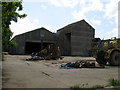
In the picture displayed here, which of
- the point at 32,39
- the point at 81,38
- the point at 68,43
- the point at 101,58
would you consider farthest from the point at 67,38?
the point at 101,58

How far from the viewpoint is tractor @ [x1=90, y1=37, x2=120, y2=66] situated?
57.0 ft

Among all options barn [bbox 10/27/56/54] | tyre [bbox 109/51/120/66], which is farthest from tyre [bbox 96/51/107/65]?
barn [bbox 10/27/56/54]

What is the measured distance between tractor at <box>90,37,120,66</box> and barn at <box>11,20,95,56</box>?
33.8 m

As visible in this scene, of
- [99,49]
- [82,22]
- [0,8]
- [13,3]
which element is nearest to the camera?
[0,8]

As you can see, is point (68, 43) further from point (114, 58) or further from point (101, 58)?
point (114, 58)

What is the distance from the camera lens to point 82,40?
55.1m

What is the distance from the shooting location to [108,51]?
57.7ft

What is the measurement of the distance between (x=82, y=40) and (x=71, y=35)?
3.40 metres

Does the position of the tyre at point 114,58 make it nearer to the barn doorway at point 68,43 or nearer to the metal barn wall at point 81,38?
the metal barn wall at point 81,38

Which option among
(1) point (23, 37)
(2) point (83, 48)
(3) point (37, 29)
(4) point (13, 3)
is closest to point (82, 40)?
(2) point (83, 48)

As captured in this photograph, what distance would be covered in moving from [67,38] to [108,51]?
39.4 metres

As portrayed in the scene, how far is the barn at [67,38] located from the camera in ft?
174

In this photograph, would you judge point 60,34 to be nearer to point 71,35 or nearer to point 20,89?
point 71,35

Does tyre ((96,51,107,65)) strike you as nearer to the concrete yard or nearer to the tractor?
the tractor
